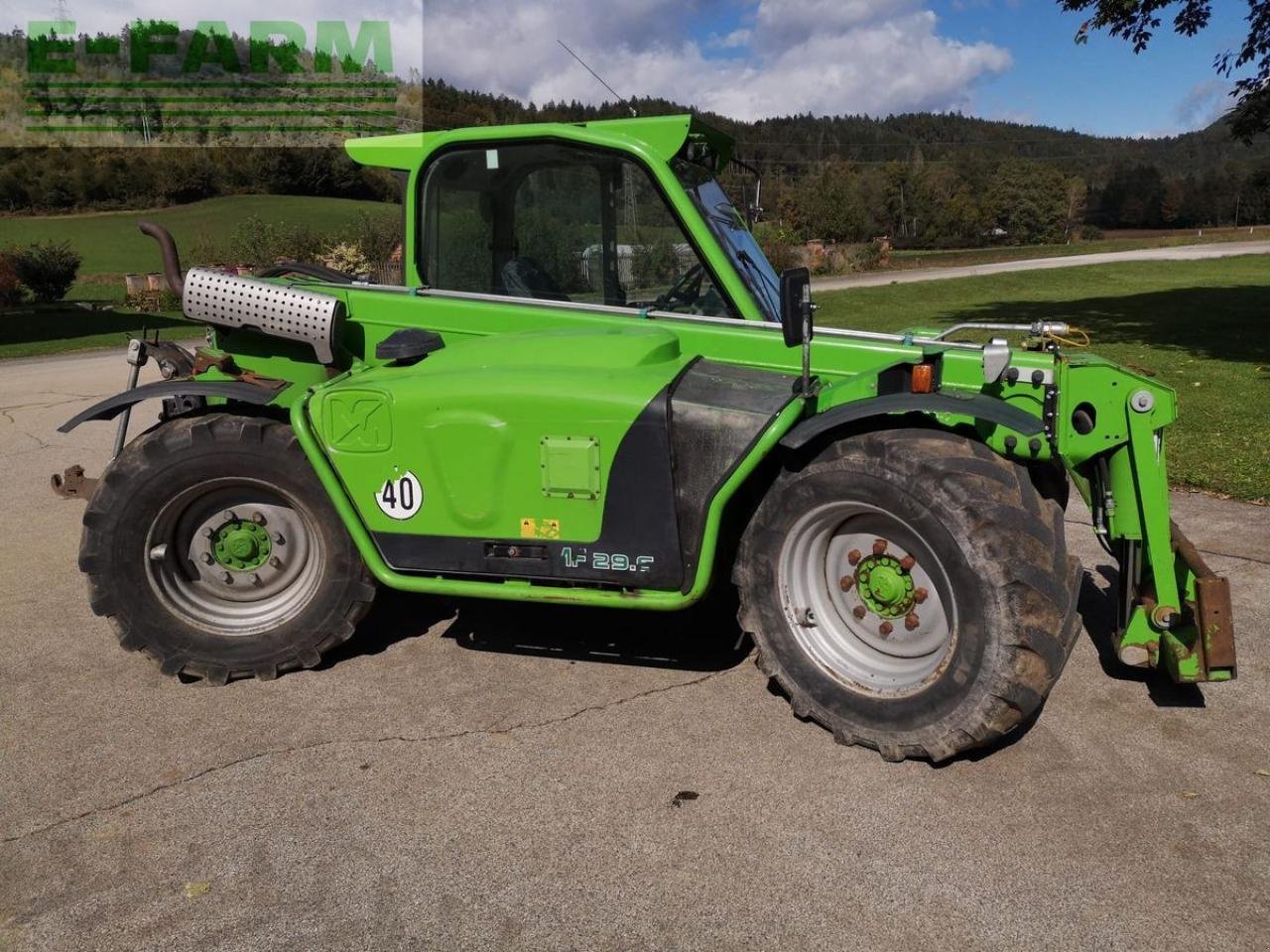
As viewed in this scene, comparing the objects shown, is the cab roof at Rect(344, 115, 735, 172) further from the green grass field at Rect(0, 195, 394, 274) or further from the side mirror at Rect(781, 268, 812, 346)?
the green grass field at Rect(0, 195, 394, 274)

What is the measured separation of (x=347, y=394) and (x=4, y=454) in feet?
23.2

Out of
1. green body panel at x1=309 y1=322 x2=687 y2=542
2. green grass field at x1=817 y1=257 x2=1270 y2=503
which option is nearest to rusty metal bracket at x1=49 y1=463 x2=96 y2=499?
green body panel at x1=309 y1=322 x2=687 y2=542

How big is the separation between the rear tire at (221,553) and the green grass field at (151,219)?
143 feet

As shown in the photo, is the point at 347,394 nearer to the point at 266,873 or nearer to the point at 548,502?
the point at 548,502

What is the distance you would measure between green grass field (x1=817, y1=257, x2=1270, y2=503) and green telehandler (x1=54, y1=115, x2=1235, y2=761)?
4.38 m

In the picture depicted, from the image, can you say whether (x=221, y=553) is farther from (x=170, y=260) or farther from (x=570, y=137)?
(x=570, y=137)

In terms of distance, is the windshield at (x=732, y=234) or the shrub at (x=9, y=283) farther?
the shrub at (x=9, y=283)

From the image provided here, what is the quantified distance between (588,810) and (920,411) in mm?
1771

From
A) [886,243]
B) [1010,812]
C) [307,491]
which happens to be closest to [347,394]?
[307,491]

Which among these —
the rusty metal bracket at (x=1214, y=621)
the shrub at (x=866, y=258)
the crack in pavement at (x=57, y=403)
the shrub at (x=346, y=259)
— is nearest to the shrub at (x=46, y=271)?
the shrub at (x=346, y=259)

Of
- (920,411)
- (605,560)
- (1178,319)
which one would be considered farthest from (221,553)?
(1178,319)

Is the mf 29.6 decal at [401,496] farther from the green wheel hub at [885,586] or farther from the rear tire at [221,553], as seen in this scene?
the green wheel hub at [885,586]

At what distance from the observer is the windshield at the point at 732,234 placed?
15.0 ft

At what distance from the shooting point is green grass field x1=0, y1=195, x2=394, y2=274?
48.2m
